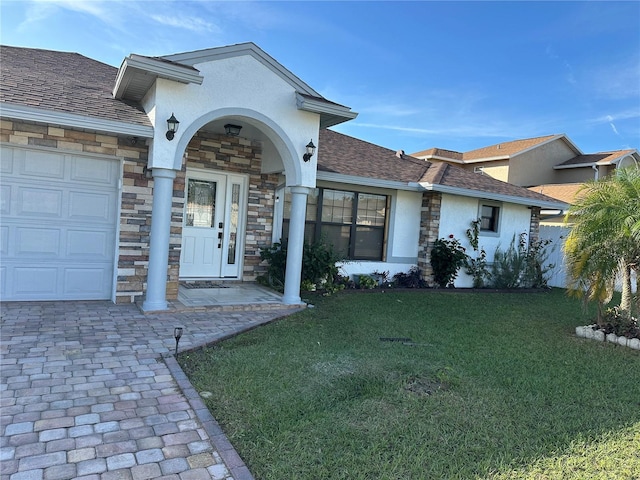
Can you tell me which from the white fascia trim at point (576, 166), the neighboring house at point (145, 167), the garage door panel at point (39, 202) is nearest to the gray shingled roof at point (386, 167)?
the neighboring house at point (145, 167)

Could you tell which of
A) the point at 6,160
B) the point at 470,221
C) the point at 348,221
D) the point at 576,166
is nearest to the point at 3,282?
the point at 6,160

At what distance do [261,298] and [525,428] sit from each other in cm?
490

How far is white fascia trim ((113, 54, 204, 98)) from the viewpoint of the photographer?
5.70m

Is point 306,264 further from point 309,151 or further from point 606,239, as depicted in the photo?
point 606,239

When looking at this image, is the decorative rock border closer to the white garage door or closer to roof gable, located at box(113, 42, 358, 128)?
roof gable, located at box(113, 42, 358, 128)

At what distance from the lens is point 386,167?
433 inches

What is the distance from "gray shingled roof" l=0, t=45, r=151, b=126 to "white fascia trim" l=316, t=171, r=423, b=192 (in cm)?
381

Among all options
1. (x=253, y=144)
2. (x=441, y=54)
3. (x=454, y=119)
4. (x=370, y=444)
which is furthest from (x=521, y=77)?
(x=370, y=444)

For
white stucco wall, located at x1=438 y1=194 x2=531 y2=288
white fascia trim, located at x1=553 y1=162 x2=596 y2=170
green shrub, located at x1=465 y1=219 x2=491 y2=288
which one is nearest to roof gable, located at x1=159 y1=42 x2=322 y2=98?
white stucco wall, located at x1=438 y1=194 x2=531 y2=288

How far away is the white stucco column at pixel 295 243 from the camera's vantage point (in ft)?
24.4

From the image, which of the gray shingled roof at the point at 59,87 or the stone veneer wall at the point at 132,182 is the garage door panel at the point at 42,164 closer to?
the stone veneer wall at the point at 132,182

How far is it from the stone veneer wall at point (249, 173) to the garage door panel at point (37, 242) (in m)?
2.75

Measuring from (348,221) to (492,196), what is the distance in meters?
4.03

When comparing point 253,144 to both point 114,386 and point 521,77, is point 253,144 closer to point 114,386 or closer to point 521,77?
point 114,386
